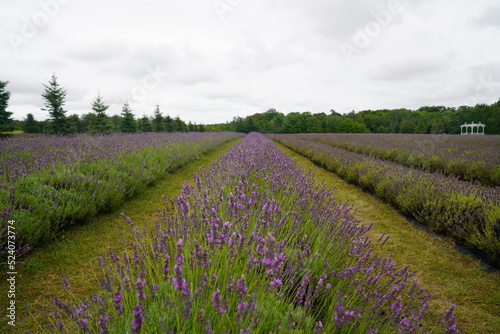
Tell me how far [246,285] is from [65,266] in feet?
7.42

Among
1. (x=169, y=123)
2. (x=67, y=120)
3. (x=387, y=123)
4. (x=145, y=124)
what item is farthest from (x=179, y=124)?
(x=387, y=123)

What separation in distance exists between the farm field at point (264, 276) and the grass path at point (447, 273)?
0.02 m

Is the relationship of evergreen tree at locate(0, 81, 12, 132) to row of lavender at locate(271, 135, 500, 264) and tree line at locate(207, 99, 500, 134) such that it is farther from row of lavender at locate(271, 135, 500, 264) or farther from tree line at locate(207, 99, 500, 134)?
tree line at locate(207, 99, 500, 134)

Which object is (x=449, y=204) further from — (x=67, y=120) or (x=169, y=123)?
(x=169, y=123)

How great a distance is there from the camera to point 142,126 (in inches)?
1278

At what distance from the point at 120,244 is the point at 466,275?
13.5 ft

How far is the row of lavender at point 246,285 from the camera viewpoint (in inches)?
45.3

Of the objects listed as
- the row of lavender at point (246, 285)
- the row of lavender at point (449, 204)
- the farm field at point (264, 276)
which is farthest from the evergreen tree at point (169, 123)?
the row of lavender at point (246, 285)

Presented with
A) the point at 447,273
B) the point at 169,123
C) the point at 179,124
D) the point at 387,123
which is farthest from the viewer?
the point at 387,123

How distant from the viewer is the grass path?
2184 mm

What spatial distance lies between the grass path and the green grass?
304 cm

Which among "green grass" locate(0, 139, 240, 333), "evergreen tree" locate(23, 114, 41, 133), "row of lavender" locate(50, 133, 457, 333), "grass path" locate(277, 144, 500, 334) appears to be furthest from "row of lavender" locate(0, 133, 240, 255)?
"evergreen tree" locate(23, 114, 41, 133)

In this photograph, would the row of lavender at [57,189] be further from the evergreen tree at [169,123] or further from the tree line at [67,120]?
the evergreen tree at [169,123]

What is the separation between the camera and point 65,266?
8.50ft
